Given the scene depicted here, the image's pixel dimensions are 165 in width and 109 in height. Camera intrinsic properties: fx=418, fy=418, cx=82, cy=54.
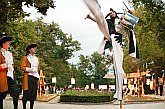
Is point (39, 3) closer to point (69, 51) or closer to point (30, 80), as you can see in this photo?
point (30, 80)

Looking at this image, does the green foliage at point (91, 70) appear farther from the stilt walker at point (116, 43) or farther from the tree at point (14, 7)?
the stilt walker at point (116, 43)

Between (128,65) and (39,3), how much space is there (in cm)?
3474

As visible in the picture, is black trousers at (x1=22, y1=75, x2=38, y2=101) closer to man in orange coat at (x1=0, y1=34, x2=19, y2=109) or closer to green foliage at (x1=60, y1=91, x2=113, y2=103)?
man in orange coat at (x1=0, y1=34, x2=19, y2=109)

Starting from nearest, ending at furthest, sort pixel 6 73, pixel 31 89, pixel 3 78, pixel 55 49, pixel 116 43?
pixel 116 43 < pixel 3 78 < pixel 6 73 < pixel 31 89 < pixel 55 49

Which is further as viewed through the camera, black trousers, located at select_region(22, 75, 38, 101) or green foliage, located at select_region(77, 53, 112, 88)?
green foliage, located at select_region(77, 53, 112, 88)

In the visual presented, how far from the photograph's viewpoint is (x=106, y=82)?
8550 cm

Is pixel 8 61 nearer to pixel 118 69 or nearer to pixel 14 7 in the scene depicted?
pixel 118 69

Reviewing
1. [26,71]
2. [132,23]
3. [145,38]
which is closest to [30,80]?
[26,71]

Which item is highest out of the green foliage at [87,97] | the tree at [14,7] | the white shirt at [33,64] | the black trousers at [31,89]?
the tree at [14,7]

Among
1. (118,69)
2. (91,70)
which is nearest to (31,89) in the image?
(118,69)

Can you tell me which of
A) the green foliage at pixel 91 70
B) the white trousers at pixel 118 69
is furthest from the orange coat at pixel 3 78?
the green foliage at pixel 91 70

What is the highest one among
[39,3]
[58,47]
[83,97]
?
[58,47]

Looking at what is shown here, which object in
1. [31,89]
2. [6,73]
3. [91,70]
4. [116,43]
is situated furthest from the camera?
[91,70]

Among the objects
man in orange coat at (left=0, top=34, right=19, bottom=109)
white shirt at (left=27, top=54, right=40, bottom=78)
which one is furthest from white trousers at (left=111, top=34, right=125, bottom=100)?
man in orange coat at (left=0, top=34, right=19, bottom=109)
